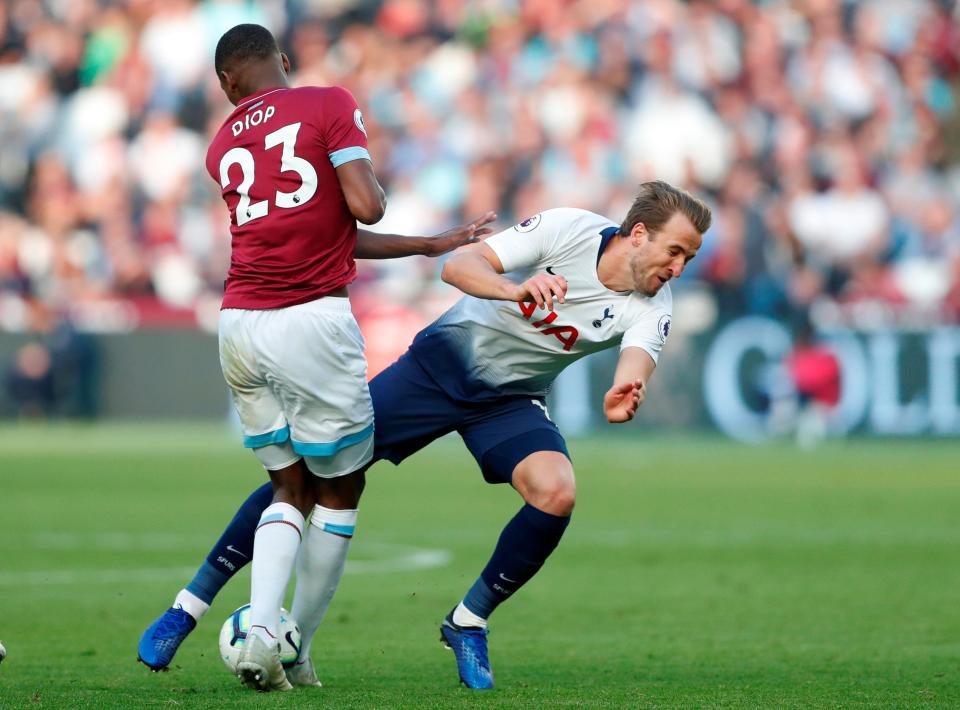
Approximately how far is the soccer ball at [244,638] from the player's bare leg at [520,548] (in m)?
0.62

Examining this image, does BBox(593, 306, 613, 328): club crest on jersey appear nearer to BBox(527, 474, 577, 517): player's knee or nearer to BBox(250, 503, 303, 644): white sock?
BBox(527, 474, 577, 517): player's knee

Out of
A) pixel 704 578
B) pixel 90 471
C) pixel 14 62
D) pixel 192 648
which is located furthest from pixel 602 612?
pixel 14 62

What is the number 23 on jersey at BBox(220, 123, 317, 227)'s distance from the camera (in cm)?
550

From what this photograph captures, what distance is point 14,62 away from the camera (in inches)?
886

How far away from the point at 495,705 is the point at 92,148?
17803mm

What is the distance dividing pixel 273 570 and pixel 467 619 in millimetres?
857

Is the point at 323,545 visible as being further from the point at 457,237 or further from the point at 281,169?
the point at 281,169

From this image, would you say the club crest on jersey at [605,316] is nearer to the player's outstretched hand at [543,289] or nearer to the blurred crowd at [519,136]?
the player's outstretched hand at [543,289]

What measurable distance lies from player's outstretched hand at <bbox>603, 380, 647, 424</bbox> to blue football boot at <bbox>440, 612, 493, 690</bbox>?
1063 mm

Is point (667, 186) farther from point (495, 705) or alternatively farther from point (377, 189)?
point (495, 705)

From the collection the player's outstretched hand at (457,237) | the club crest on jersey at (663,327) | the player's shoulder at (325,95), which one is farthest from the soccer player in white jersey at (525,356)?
the player's shoulder at (325,95)

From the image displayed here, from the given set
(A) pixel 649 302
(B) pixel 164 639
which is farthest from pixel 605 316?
(B) pixel 164 639

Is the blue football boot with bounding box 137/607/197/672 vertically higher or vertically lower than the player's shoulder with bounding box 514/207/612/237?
lower

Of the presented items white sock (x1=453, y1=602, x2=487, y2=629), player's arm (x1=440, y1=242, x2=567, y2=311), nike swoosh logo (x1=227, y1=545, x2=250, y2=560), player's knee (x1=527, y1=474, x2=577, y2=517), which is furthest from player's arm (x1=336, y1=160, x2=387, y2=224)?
white sock (x1=453, y1=602, x2=487, y2=629)
